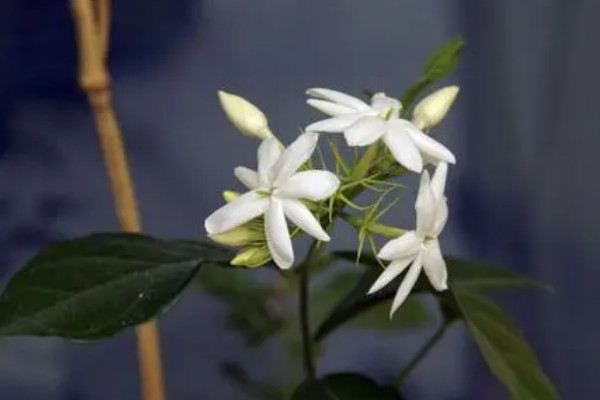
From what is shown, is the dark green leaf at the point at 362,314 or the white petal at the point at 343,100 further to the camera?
the dark green leaf at the point at 362,314

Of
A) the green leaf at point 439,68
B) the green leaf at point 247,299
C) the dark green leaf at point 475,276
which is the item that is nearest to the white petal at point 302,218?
the green leaf at point 439,68

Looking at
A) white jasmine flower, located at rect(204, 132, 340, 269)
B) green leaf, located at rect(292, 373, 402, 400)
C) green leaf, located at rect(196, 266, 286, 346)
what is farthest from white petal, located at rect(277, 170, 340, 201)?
green leaf, located at rect(196, 266, 286, 346)

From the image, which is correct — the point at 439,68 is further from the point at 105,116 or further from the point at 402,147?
the point at 105,116

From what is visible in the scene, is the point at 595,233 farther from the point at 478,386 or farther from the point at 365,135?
the point at 365,135

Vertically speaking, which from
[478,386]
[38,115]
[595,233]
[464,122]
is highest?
[38,115]

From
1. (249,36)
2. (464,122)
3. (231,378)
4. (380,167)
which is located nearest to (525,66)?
(464,122)

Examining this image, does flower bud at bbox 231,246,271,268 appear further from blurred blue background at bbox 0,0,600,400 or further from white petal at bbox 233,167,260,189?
blurred blue background at bbox 0,0,600,400

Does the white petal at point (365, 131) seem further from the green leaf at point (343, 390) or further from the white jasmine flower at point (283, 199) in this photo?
the green leaf at point (343, 390)
